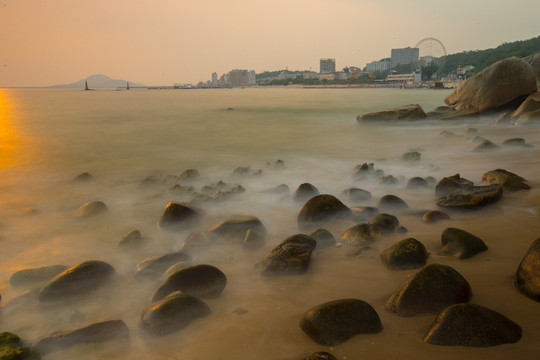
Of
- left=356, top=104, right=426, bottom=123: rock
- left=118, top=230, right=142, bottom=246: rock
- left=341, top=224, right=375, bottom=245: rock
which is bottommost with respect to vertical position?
left=118, top=230, right=142, bottom=246: rock

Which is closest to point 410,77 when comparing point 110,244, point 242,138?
point 242,138

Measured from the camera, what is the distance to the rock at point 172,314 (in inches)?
79.1

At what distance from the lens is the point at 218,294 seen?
236 centimetres

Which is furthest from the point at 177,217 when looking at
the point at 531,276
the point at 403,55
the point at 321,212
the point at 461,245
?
the point at 403,55

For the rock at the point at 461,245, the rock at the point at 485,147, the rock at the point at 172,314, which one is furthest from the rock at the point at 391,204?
the rock at the point at 485,147

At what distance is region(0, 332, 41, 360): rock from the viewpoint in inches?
69.9

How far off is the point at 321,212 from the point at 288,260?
1.04m

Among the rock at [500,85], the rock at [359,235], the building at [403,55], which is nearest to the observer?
the rock at [359,235]

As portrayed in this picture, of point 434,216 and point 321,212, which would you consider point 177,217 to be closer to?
point 321,212

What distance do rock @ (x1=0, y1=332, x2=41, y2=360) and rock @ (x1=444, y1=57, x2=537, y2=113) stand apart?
13553 millimetres

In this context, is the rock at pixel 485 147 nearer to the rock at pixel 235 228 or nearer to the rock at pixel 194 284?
the rock at pixel 235 228

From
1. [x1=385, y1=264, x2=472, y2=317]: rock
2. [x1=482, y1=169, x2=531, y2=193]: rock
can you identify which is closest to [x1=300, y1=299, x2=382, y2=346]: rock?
[x1=385, y1=264, x2=472, y2=317]: rock

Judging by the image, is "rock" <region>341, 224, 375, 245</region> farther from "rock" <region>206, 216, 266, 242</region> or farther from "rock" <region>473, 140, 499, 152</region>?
"rock" <region>473, 140, 499, 152</region>

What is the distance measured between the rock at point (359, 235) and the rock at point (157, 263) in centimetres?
131
